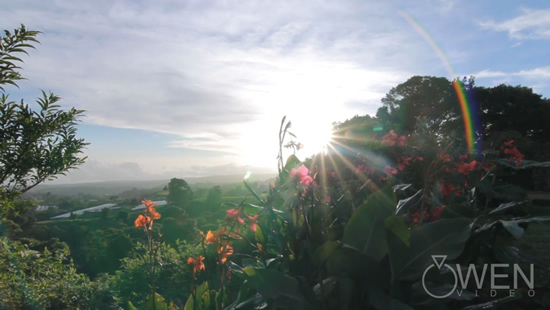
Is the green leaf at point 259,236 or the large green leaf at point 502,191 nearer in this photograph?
the large green leaf at point 502,191

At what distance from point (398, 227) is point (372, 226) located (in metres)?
0.11

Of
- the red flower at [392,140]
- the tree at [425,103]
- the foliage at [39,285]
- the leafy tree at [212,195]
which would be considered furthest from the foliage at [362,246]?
the tree at [425,103]

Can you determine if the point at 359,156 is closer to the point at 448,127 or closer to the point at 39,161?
the point at 39,161

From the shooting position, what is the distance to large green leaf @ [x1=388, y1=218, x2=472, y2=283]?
1.37 m

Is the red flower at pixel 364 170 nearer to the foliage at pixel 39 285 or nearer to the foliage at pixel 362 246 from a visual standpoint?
the foliage at pixel 362 246

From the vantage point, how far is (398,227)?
1.35 m

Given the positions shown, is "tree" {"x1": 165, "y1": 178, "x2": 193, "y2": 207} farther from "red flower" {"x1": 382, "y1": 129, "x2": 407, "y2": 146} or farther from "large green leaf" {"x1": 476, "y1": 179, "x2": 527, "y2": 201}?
"large green leaf" {"x1": 476, "y1": 179, "x2": 527, "y2": 201}

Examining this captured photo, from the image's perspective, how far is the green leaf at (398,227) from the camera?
4.38 ft

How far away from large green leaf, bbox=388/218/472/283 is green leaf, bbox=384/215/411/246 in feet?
0.08

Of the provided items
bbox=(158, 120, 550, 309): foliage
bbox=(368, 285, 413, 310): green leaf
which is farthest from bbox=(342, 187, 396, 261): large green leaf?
bbox=(368, 285, 413, 310): green leaf

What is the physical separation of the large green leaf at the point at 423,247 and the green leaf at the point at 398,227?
0.9 inches

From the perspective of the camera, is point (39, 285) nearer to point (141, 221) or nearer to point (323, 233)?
point (141, 221)

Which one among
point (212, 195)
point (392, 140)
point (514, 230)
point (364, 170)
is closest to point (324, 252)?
point (514, 230)

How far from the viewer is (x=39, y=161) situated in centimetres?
259
